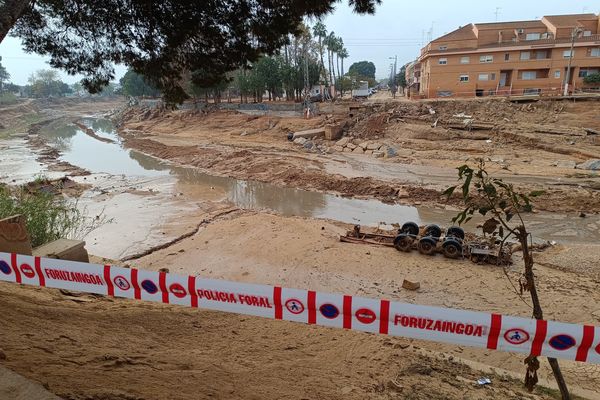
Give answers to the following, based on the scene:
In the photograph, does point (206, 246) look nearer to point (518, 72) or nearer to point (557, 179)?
point (557, 179)

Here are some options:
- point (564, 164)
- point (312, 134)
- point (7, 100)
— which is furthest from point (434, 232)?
point (7, 100)

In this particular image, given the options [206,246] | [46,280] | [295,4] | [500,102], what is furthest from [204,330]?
[500,102]

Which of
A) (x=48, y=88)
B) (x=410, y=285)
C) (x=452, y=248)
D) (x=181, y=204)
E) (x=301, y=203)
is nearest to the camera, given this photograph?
(x=410, y=285)

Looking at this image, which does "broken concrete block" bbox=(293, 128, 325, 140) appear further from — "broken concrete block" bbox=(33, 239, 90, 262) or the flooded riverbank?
"broken concrete block" bbox=(33, 239, 90, 262)

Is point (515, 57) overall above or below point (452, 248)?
above

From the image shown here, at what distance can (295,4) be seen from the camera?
265 inches

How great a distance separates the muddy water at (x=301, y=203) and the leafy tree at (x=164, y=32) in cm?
1009

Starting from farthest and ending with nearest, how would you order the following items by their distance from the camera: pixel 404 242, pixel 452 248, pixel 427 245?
pixel 404 242 < pixel 427 245 < pixel 452 248

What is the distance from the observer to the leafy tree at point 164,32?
6711 mm

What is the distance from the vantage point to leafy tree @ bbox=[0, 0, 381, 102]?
6.71 metres

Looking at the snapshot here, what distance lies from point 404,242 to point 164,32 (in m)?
8.37

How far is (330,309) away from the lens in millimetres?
4336

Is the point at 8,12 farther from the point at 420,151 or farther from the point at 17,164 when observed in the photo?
the point at 17,164

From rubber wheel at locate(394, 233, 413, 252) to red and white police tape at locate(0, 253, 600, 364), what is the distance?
Answer: 7786 millimetres
